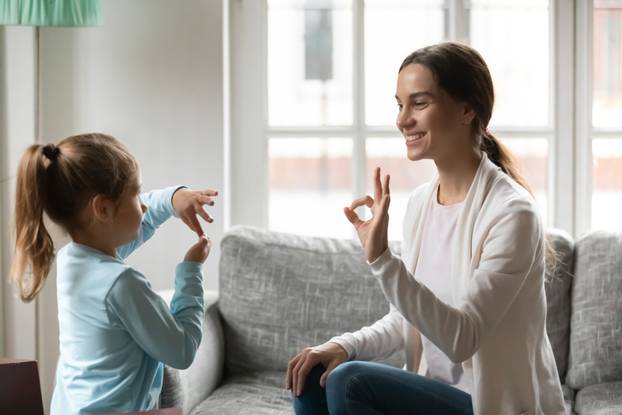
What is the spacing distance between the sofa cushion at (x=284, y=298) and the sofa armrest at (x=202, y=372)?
0.17ft

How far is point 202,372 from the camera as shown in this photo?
2576 millimetres

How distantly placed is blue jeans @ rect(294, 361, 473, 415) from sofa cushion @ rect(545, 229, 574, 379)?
844 mm

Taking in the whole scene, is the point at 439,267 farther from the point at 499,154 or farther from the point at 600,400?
the point at 600,400

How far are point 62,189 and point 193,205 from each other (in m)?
0.32

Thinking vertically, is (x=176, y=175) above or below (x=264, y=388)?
above

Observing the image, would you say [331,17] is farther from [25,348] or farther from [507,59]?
[25,348]

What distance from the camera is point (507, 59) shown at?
128 inches

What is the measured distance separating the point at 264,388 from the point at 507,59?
140 centimetres

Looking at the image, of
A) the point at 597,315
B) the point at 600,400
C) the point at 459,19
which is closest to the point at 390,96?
the point at 459,19

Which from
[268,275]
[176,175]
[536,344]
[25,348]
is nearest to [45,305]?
[25,348]

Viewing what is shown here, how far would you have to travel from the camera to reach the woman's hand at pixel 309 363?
1980 mm

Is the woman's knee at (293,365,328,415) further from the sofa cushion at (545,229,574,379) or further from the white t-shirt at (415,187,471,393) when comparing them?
the sofa cushion at (545,229,574,379)

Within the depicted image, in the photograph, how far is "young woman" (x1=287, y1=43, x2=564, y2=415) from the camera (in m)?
1.83

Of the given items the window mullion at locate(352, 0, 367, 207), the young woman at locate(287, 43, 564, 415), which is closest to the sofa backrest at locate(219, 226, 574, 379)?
the window mullion at locate(352, 0, 367, 207)
